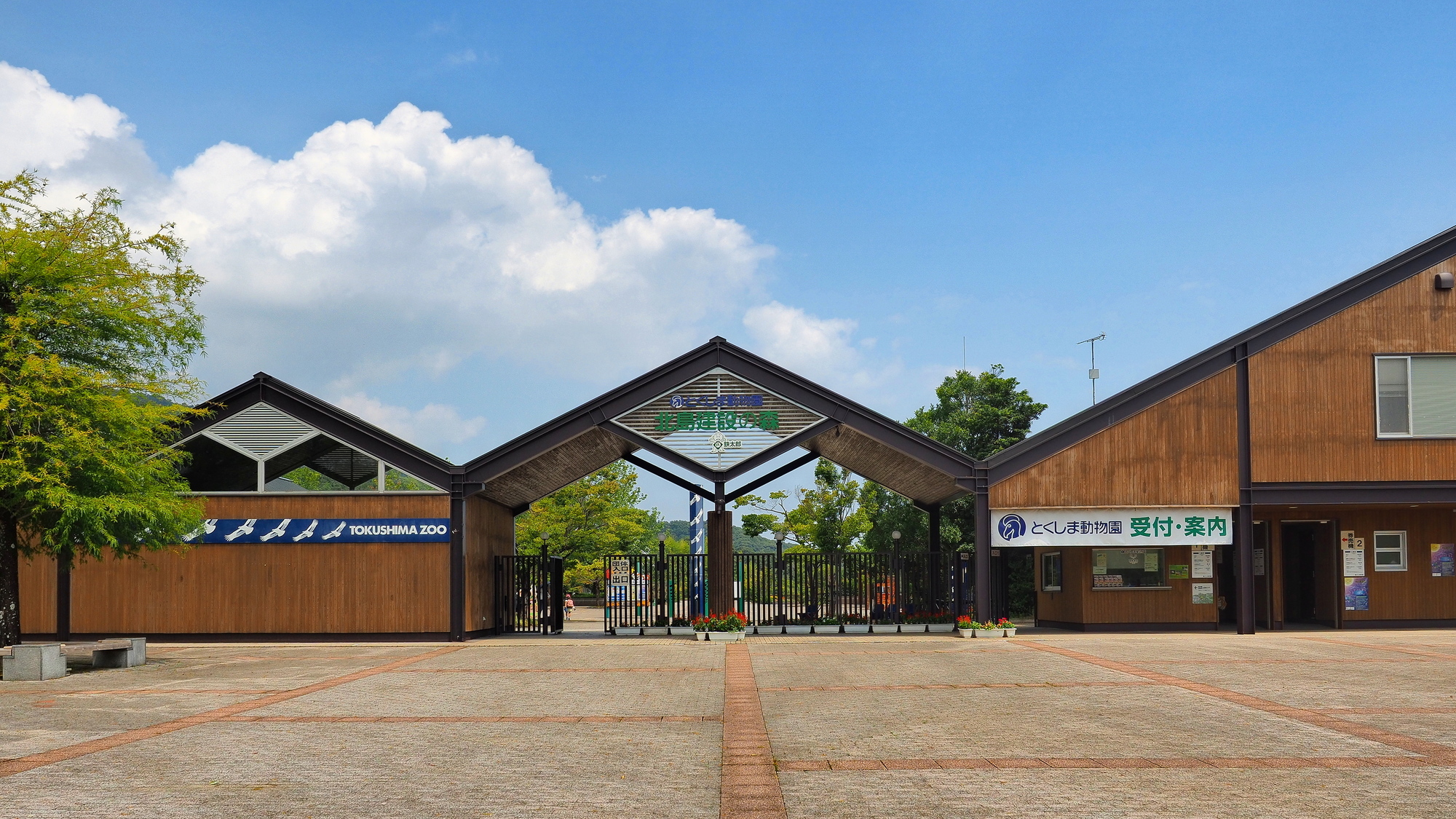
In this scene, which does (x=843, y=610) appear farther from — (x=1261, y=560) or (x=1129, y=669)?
(x=1129, y=669)

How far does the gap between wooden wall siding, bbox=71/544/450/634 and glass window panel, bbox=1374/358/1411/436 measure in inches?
775

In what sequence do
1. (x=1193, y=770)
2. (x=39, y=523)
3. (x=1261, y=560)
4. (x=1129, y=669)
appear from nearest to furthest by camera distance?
(x=1193, y=770)
(x=1129, y=669)
(x=39, y=523)
(x=1261, y=560)

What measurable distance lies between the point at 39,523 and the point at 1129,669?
1659cm

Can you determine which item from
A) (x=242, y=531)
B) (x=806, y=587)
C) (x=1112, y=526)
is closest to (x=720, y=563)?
(x=806, y=587)

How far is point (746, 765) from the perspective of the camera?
8.86 meters

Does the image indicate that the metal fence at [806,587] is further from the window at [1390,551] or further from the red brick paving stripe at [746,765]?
the red brick paving stripe at [746,765]

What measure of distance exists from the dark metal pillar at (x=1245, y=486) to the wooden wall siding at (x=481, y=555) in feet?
52.7

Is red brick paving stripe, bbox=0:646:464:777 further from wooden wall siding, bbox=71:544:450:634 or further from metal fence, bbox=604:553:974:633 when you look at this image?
metal fence, bbox=604:553:974:633

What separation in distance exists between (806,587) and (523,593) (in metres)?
6.77

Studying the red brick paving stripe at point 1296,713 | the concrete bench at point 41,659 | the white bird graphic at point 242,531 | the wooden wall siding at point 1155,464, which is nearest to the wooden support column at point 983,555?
the wooden wall siding at point 1155,464

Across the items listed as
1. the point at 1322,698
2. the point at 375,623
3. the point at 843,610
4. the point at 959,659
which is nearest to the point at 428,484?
the point at 375,623

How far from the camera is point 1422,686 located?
1342 cm

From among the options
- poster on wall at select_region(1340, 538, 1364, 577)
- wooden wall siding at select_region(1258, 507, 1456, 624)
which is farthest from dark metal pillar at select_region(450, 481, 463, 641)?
poster on wall at select_region(1340, 538, 1364, 577)

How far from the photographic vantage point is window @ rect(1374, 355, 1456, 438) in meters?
23.5
